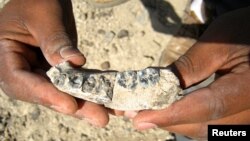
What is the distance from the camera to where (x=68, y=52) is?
163cm

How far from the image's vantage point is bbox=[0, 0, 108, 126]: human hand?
1.63 meters

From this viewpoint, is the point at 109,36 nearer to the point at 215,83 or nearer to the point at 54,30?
the point at 54,30

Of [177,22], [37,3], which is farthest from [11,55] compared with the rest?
[177,22]

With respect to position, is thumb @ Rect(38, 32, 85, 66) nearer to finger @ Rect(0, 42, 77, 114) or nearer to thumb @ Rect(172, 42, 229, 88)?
finger @ Rect(0, 42, 77, 114)

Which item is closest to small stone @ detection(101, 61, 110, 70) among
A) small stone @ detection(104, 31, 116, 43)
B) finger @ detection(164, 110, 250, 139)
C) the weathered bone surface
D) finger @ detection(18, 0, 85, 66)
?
small stone @ detection(104, 31, 116, 43)

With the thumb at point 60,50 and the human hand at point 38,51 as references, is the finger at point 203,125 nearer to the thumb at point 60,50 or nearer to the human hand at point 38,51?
the human hand at point 38,51

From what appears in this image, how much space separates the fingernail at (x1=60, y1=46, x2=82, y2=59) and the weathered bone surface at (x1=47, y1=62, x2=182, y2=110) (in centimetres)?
3

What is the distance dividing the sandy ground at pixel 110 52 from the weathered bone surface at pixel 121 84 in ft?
2.82

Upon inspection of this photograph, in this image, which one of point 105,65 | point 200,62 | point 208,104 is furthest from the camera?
point 105,65

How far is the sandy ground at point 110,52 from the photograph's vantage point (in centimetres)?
246

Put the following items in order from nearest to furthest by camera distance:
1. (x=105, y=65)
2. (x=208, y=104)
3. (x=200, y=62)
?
(x=208, y=104) < (x=200, y=62) < (x=105, y=65)

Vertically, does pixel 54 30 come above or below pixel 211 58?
above

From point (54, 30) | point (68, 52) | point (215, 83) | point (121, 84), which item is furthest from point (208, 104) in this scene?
point (54, 30)

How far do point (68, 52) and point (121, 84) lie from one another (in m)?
0.24
